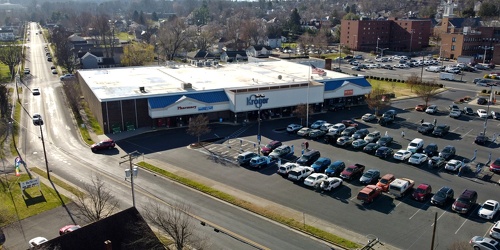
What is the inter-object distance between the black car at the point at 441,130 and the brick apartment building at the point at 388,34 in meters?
78.2

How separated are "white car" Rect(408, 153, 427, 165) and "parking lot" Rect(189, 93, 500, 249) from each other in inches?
18.0

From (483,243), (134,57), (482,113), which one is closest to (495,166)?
(483,243)

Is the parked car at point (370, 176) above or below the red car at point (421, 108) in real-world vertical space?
below

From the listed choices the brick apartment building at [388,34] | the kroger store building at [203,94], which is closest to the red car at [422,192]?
the kroger store building at [203,94]

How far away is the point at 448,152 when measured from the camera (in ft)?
133

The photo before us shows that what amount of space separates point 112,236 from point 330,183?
712 inches

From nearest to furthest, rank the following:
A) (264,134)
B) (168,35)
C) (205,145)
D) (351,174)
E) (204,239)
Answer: (204,239) < (351,174) < (205,145) < (264,134) < (168,35)

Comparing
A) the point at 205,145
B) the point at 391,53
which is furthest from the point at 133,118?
the point at 391,53

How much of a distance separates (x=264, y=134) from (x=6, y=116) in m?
33.3

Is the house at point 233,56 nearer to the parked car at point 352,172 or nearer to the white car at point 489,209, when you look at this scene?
the parked car at point 352,172

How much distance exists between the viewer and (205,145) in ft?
145

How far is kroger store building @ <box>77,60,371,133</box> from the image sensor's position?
1940 inches

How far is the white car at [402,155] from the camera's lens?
39.5m

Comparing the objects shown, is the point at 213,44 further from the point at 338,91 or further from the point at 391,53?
the point at 338,91
